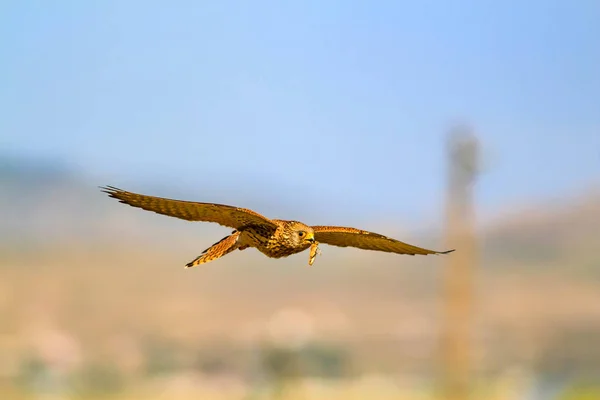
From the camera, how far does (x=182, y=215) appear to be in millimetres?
2164

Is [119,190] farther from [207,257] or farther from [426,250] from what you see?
[426,250]

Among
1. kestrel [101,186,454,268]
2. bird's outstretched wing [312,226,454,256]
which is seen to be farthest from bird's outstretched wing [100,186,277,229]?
bird's outstretched wing [312,226,454,256]

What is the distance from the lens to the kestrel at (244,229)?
6.75 ft

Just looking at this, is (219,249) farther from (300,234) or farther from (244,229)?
(300,234)

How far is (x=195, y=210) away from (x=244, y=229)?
0.23m

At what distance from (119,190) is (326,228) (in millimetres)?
724

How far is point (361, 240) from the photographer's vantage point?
106 inches

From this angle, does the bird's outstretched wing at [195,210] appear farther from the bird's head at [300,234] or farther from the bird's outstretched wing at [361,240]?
the bird's outstretched wing at [361,240]

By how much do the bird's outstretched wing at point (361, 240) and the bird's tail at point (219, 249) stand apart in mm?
262

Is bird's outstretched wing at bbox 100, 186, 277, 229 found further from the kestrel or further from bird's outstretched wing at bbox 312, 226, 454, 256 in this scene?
bird's outstretched wing at bbox 312, 226, 454, 256

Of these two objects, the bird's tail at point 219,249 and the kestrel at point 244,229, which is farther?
the bird's tail at point 219,249

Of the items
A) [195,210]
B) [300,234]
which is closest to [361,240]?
[300,234]

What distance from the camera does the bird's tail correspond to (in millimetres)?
2326

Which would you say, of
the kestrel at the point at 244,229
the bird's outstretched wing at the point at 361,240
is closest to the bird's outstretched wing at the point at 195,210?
the kestrel at the point at 244,229
